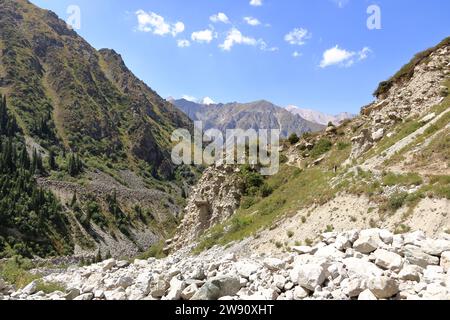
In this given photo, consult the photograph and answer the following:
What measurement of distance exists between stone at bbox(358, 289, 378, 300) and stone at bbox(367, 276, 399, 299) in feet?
0.46

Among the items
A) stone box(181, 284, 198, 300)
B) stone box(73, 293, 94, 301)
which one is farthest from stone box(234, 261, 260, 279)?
stone box(73, 293, 94, 301)

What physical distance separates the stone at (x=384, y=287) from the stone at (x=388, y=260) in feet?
3.34

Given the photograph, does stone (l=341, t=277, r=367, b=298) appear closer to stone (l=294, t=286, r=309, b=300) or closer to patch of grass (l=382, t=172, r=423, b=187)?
stone (l=294, t=286, r=309, b=300)

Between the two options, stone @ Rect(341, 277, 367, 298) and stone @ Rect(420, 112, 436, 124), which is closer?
stone @ Rect(341, 277, 367, 298)

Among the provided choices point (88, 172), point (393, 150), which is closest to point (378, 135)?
point (393, 150)

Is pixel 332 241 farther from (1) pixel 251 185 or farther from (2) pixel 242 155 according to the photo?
(2) pixel 242 155

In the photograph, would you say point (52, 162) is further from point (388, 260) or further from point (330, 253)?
point (388, 260)

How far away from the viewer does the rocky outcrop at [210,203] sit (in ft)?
118

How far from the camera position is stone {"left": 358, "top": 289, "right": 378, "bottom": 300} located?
9.27 m

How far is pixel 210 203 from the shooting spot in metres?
38.4

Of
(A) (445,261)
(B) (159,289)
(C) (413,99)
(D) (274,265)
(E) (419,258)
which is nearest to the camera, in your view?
(A) (445,261)

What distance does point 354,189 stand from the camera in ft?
66.3

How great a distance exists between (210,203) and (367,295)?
29.5 m

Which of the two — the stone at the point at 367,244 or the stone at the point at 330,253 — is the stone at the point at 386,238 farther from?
the stone at the point at 330,253
